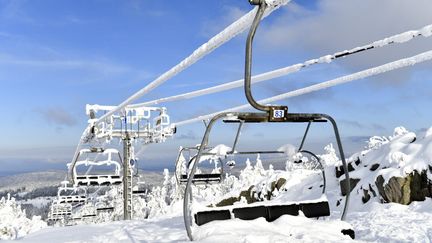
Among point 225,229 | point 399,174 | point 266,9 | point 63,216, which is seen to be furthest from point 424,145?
point 63,216

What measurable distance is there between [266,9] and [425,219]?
28.7 feet

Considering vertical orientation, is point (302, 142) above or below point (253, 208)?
above

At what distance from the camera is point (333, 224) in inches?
259

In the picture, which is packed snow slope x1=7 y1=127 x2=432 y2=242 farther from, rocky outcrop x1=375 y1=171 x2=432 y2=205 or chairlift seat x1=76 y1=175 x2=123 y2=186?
chairlift seat x1=76 y1=175 x2=123 y2=186

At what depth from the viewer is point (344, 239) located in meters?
6.18

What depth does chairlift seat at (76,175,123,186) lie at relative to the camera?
21.3m

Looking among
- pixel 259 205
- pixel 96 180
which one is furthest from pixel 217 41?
pixel 96 180

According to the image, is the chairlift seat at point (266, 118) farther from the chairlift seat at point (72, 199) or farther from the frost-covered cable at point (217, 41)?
the chairlift seat at point (72, 199)

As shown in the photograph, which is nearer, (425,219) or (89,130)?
(425,219)

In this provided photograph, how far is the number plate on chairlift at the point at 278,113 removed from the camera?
5117 millimetres

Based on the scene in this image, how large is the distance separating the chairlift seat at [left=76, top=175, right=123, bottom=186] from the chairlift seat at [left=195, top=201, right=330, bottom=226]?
51.8 ft

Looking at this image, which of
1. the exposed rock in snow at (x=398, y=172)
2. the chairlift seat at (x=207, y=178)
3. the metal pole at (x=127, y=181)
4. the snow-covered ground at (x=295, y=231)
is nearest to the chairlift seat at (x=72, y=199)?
the metal pole at (x=127, y=181)

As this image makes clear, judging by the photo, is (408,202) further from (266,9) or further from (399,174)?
(266,9)

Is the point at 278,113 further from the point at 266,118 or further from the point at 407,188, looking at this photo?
the point at 407,188
